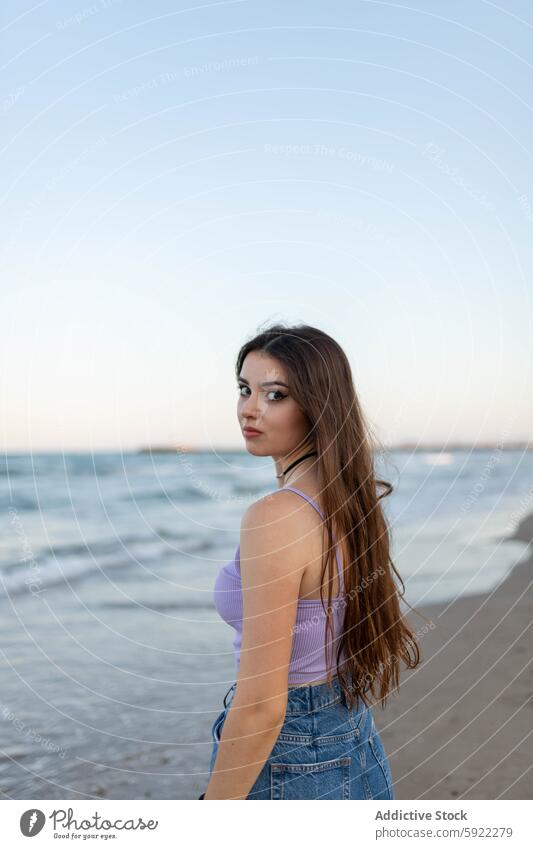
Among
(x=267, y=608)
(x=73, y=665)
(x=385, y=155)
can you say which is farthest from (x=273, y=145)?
(x=73, y=665)

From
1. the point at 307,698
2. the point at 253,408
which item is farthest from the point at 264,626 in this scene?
the point at 253,408

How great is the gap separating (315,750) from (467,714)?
3.41 metres

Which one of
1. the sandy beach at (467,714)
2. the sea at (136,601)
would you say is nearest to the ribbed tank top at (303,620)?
the sea at (136,601)

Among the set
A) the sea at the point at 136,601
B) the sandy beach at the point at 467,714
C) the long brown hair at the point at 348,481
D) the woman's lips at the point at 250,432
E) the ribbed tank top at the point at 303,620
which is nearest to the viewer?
the ribbed tank top at the point at 303,620

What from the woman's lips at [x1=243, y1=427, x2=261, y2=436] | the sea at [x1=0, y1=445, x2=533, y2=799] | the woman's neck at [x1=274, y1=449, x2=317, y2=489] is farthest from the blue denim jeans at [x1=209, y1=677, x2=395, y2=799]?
the sea at [x1=0, y1=445, x2=533, y2=799]

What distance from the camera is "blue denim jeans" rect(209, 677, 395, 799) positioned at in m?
1.88

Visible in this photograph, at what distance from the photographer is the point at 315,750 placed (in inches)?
74.2

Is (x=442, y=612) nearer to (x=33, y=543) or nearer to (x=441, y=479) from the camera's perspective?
(x=33, y=543)

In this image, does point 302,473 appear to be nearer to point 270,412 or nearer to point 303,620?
point 270,412

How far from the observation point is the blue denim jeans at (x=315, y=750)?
1.88 meters

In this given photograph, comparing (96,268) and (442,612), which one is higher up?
(96,268)

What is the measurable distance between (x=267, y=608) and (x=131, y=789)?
271 cm

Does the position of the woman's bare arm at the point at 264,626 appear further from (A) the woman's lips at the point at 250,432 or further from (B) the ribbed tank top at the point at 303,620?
(A) the woman's lips at the point at 250,432

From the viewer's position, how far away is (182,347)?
3.28m
